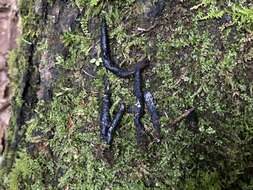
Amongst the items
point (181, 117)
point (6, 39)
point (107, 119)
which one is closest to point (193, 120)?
point (181, 117)

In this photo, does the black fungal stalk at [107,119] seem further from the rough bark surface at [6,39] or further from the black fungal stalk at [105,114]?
the rough bark surface at [6,39]

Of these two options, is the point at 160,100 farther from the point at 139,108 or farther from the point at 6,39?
the point at 6,39

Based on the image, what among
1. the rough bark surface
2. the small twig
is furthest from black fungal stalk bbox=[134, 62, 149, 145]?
the rough bark surface

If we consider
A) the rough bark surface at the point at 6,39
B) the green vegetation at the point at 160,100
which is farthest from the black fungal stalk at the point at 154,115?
the rough bark surface at the point at 6,39

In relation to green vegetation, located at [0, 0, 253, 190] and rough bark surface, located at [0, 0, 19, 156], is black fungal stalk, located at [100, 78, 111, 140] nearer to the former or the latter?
green vegetation, located at [0, 0, 253, 190]

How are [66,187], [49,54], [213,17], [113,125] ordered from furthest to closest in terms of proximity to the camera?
[49,54] → [66,187] → [113,125] → [213,17]

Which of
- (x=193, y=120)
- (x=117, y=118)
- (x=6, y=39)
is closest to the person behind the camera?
(x=193, y=120)

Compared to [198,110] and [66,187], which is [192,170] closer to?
[198,110]

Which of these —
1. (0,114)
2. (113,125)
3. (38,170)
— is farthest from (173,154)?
(0,114)
